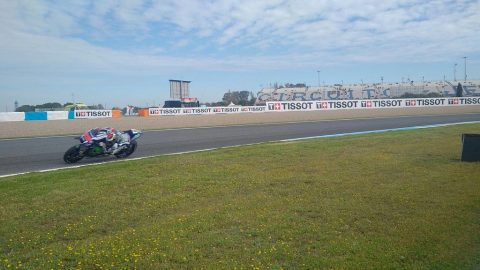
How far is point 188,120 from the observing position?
31.3 metres

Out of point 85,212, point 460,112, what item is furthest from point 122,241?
point 460,112

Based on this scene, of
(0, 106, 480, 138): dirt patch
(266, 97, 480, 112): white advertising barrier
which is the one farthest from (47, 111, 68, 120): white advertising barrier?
(266, 97, 480, 112): white advertising barrier

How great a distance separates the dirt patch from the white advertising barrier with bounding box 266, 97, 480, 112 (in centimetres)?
183

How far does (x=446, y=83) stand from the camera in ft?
217

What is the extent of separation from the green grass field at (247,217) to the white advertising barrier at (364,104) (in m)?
32.9

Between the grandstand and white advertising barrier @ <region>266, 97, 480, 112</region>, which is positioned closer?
white advertising barrier @ <region>266, 97, 480, 112</region>

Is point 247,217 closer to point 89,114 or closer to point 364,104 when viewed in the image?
point 89,114

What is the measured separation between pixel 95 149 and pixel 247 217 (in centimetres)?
899

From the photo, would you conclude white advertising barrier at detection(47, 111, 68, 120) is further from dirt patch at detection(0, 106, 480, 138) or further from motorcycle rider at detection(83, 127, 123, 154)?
motorcycle rider at detection(83, 127, 123, 154)

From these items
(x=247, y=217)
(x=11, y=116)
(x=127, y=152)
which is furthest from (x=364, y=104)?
(x=247, y=217)

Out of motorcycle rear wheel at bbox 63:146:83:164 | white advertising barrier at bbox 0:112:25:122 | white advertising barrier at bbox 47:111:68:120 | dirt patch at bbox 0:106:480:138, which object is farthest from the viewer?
white advertising barrier at bbox 47:111:68:120

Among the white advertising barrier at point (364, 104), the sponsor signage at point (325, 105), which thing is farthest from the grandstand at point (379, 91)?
the sponsor signage at point (325, 105)

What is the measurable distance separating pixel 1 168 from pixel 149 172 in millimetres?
5075

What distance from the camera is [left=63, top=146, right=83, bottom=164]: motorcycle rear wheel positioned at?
43.1 ft
